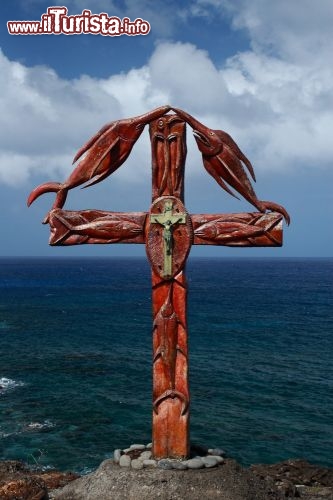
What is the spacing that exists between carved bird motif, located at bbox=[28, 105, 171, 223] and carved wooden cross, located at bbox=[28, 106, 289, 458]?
0.02 metres

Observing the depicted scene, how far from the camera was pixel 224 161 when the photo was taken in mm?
9258

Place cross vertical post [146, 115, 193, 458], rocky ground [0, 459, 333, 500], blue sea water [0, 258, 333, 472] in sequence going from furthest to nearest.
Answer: blue sea water [0, 258, 333, 472] → cross vertical post [146, 115, 193, 458] → rocky ground [0, 459, 333, 500]

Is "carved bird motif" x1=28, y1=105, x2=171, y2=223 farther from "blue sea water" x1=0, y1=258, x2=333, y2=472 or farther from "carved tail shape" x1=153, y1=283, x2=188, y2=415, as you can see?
"blue sea water" x1=0, y1=258, x2=333, y2=472

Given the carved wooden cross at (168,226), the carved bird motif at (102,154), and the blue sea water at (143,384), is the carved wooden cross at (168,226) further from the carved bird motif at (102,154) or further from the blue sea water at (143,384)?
the blue sea water at (143,384)

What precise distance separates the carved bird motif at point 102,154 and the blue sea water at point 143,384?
16.6m

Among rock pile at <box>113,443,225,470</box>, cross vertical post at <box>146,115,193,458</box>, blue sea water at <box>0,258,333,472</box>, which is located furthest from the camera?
blue sea water at <box>0,258,333,472</box>

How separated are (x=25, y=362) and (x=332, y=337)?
99.1 ft

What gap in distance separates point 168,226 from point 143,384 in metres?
28.4

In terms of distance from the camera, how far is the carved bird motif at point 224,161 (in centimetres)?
916

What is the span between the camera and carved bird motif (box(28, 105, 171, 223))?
9.28 meters

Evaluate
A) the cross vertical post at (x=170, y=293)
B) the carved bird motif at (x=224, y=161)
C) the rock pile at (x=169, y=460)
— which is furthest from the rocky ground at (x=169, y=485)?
the carved bird motif at (x=224, y=161)

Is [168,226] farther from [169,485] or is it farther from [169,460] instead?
[169,485]

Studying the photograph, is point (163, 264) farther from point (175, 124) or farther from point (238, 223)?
point (175, 124)

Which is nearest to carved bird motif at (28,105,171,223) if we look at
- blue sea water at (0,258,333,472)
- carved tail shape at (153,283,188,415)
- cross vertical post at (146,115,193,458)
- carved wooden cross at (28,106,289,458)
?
carved wooden cross at (28,106,289,458)
